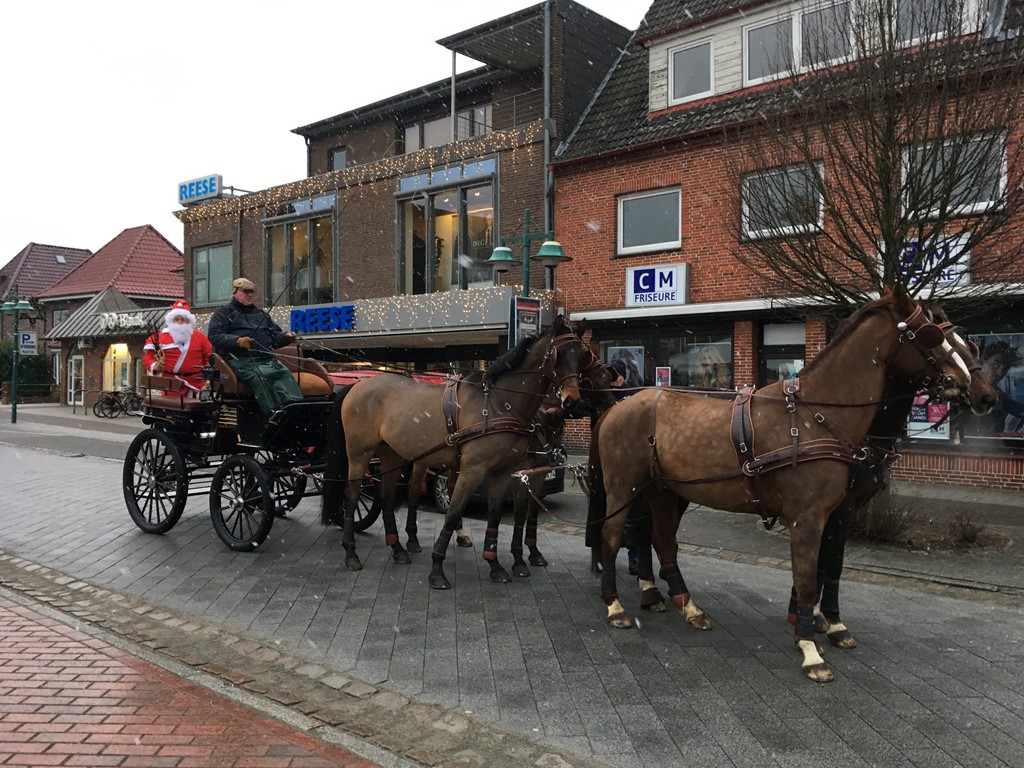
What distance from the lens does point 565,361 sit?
5.93m

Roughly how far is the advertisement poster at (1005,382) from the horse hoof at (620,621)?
8.72m

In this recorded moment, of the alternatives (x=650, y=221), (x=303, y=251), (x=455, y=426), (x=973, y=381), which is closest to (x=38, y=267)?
(x=303, y=251)

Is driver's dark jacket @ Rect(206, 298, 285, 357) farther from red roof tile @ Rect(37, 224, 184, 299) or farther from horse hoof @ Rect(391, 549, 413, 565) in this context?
red roof tile @ Rect(37, 224, 184, 299)

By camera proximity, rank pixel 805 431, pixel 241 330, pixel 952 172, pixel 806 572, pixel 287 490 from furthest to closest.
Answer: pixel 287 490 < pixel 241 330 < pixel 952 172 < pixel 805 431 < pixel 806 572

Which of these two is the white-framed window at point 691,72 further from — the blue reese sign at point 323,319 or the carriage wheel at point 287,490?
the carriage wheel at point 287,490

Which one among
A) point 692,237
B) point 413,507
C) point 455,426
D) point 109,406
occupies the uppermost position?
point 692,237

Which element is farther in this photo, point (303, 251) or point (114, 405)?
point (114, 405)

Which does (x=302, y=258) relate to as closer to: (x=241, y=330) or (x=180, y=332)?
(x=180, y=332)

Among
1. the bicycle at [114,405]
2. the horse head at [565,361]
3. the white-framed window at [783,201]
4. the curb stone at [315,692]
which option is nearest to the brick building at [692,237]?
the white-framed window at [783,201]

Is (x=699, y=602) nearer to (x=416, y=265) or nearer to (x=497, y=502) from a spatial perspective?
(x=497, y=502)

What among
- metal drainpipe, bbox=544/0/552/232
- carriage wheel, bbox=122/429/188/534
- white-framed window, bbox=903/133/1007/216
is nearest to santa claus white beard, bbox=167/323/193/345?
carriage wheel, bbox=122/429/188/534

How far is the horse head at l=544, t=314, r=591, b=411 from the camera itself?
587cm

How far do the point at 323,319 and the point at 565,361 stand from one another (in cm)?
1585

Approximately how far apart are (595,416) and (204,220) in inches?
880
